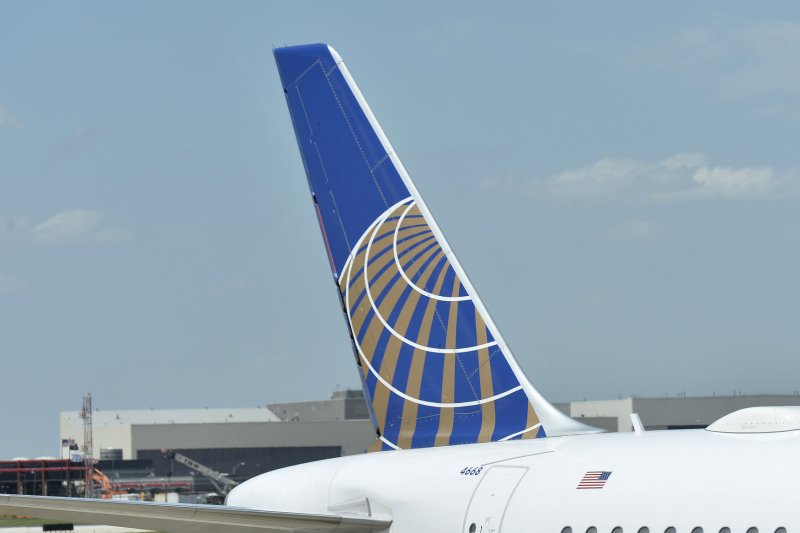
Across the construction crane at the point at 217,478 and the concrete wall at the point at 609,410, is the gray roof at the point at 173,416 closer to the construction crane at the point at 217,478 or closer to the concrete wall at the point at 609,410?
the construction crane at the point at 217,478

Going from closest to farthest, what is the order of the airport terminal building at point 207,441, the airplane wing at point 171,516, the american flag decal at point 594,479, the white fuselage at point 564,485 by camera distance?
the white fuselage at point 564,485, the american flag decal at point 594,479, the airplane wing at point 171,516, the airport terminal building at point 207,441

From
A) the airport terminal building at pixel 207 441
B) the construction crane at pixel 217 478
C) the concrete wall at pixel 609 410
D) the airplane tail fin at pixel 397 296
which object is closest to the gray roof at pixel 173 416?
the airport terminal building at pixel 207 441

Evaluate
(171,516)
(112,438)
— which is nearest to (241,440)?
(112,438)

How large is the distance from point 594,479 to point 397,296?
5742 mm

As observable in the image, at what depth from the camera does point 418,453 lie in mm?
17781

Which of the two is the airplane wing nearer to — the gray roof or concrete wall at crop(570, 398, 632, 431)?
concrete wall at crop(570, 398, 632, 431)

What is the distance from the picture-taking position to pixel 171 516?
1598cm

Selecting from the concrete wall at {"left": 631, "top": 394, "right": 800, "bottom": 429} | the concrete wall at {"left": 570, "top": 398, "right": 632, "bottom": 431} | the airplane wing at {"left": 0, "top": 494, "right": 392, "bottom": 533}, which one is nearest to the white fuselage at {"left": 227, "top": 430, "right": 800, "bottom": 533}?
the airplane wing at {"left": 0, "top": 494, "right": 392, "bottom": 533}

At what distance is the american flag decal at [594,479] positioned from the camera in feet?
47.2

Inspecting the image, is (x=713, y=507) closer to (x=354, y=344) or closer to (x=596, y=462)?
(x=596, y=462)

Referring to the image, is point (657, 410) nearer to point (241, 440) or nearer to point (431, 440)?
point (241, 440)

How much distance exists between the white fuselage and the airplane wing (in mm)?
1235

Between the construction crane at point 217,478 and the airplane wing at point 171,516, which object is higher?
the airplane wing at point 171,516

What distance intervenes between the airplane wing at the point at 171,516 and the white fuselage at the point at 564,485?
124cm
